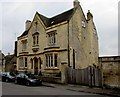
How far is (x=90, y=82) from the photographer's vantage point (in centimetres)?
2147

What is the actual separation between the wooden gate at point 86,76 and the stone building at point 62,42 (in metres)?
2.99

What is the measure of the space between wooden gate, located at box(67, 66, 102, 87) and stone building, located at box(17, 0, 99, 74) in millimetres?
2990

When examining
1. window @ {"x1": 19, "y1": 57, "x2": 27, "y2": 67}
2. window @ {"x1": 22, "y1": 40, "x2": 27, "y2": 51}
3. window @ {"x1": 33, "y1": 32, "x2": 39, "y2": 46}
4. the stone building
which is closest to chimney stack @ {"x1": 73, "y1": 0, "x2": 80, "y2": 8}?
the stone building

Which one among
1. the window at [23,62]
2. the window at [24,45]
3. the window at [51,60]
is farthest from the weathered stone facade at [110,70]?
the window at [24,45]

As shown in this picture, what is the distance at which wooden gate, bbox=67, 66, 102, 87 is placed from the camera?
20433mm

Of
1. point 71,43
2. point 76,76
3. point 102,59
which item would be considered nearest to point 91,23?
point 71,43

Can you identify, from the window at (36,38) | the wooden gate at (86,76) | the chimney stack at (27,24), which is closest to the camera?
the wooden gate at (86,76)

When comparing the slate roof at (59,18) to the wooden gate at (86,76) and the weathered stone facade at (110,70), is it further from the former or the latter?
the weathered stone facade at (110,70)

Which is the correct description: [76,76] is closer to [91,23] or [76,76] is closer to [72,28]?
[72,28]

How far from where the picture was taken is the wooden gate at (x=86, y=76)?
20.4m

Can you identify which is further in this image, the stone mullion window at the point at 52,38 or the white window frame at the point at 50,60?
the stone mullion window at the point at 52,38

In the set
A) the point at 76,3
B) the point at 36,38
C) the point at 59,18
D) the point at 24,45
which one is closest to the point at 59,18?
the point at 59,18

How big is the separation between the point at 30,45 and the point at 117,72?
21.6 m

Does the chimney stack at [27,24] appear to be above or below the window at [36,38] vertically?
above
